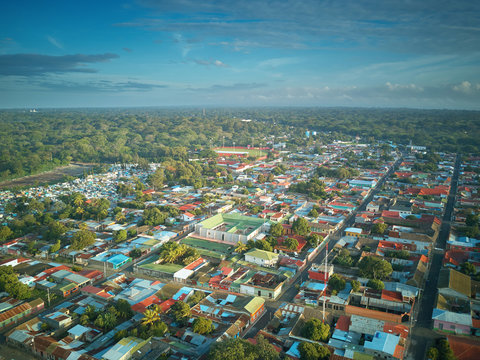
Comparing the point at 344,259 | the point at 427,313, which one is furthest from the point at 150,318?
the point at 427,313

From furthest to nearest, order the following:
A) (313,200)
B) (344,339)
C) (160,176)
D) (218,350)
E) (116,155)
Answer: (116,155) → (160,176) → (313,200) → (344,339) → (218,350)

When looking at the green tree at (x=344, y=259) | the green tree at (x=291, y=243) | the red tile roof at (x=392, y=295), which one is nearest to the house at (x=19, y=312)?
the green tree at (x=291, y=243)

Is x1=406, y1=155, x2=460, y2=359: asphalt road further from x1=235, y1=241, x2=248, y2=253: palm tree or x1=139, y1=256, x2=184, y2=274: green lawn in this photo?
x1=139, y1=256, x2=184, y2=274: green lawn

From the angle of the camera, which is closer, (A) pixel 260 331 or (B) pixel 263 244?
(A) pixel 260 331

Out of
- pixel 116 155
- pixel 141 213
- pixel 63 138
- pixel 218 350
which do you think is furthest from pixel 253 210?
pixel 63 138

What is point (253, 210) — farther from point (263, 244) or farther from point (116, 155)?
point (116, 155)
